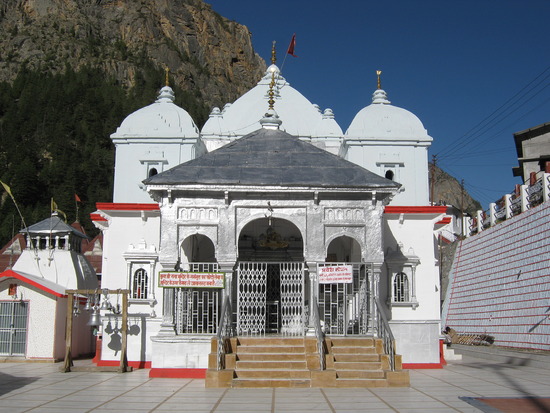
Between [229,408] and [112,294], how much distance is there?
8951mm

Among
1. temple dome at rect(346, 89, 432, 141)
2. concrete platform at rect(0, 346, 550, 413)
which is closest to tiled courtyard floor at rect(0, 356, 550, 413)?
concrete platform at rect(0, 346, 550, 413)

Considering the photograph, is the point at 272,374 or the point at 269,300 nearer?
the point at 272,374

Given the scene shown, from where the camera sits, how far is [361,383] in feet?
45.2

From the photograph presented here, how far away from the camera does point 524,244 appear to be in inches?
977

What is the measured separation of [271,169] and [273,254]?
416 cm

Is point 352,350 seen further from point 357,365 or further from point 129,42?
point 129,42

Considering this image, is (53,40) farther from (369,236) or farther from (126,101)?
(369,236)

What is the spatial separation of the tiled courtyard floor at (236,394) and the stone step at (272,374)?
2.32 ft

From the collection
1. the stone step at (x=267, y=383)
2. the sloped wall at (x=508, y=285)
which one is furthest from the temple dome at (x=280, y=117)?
the stone step at (x=267, y=383)

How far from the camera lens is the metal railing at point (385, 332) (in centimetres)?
1412

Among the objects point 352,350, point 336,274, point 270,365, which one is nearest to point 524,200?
point 336,274

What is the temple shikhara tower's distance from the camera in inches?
596

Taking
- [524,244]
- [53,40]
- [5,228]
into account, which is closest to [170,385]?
[524,244]

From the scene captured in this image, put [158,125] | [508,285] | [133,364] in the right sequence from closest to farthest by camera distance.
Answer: [133,364] < [158,125] < [508,285]
